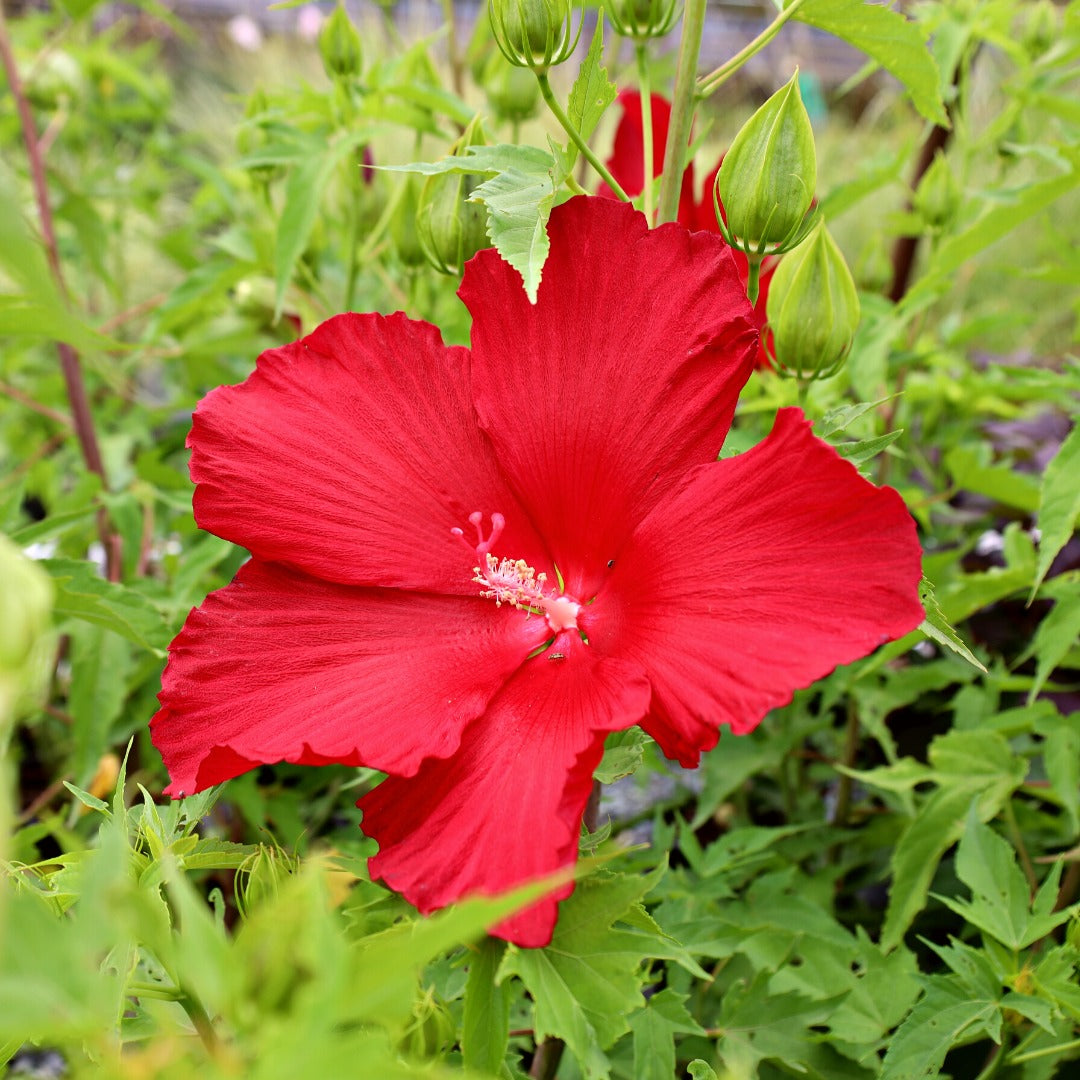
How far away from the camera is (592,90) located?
0.67 m

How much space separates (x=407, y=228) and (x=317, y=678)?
0.50 metres

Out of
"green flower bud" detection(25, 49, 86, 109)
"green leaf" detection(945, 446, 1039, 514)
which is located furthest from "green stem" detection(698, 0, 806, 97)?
"green flower bud" detection(25, 49, 86, 109)

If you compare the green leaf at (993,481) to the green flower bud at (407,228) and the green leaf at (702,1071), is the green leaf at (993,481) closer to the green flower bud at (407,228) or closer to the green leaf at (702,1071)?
the green flower bud at (407,228)

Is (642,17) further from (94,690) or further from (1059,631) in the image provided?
(94,690)

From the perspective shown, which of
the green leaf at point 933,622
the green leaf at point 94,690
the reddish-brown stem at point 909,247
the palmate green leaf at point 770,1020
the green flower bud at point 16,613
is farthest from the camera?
the reddish-brown stem at point 909,247

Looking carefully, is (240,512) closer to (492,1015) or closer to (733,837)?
(492,1015)

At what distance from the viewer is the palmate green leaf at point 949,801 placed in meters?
0.95

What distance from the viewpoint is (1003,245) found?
4320mm

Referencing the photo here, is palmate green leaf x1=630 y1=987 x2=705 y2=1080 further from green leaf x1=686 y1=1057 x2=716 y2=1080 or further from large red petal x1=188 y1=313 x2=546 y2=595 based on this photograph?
large red petal x1=188 y1=313 x2=546 y2=595

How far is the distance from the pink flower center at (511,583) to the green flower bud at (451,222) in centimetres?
21

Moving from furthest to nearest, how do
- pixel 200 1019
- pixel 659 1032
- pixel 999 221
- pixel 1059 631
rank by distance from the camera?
pixel 999 221, pixel 1059 631, pixel 659 1032, pixel 200 1019

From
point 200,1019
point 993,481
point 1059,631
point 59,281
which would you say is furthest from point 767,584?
point 59,281

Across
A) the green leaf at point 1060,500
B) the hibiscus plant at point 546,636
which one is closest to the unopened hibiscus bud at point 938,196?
the hibiscus plant at point 546,636

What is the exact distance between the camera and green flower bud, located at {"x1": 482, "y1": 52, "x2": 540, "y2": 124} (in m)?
1.15
